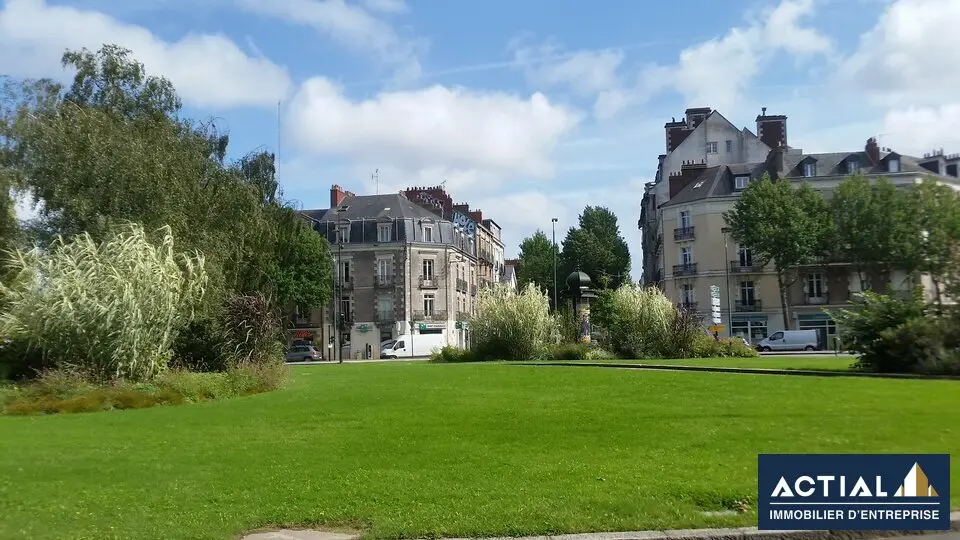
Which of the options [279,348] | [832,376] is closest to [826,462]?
[832,376]

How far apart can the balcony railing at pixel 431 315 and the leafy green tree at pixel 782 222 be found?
81.4 feet

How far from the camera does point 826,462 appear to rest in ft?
22.6

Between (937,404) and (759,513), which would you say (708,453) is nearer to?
(759,513)

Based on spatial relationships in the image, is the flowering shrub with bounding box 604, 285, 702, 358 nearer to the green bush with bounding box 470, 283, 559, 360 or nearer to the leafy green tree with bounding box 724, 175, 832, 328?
the green bush with bounding box 470, 283, 559, 360

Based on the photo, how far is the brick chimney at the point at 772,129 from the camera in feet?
238

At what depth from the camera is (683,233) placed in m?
66.4

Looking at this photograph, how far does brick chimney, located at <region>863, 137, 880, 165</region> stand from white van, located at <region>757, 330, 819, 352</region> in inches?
696

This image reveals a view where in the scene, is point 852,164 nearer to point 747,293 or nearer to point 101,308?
point 747,293

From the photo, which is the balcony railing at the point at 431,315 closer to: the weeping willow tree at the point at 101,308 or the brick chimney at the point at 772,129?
the brick chimney at the point at 772,129

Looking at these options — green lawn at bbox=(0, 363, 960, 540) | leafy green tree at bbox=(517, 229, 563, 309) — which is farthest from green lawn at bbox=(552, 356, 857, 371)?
leafy green tree at bbox=(517, 229, 563, 309)

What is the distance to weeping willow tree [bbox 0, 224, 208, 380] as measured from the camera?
19.4 metres

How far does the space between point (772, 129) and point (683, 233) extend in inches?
603

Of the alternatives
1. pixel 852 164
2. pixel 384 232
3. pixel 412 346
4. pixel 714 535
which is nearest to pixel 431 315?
pixel 412 346

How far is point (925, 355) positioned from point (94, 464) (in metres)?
18.2
